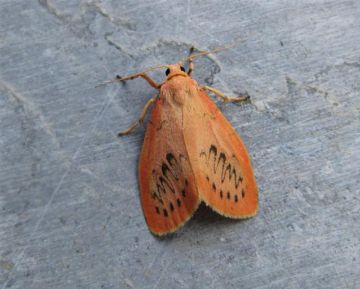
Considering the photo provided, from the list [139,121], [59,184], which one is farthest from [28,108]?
[139,121]

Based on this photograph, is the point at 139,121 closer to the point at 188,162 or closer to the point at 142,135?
the point at 142,135

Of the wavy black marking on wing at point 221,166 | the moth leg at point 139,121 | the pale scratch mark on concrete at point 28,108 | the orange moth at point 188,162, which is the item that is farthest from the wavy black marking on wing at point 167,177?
the pale scratch mark on concrete at point 28,108

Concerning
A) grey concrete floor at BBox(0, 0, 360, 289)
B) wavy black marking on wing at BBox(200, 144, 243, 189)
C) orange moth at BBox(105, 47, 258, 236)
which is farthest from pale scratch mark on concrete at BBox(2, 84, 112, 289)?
wavy black marking on wing at BBox(200, 144, 243, 189)

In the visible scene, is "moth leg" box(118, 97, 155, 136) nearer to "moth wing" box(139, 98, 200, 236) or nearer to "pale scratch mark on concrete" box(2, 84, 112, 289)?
"moth wing" box(139, 98, 200, 236)

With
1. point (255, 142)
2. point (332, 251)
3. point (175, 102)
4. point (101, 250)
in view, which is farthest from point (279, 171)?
point (101, 250)

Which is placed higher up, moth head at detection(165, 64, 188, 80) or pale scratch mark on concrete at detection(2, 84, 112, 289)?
moth head at detection(165, 64, 188, 80)

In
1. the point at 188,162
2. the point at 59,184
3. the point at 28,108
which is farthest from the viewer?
the point at 28,108

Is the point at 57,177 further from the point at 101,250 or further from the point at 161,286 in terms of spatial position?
the point at 161,286
